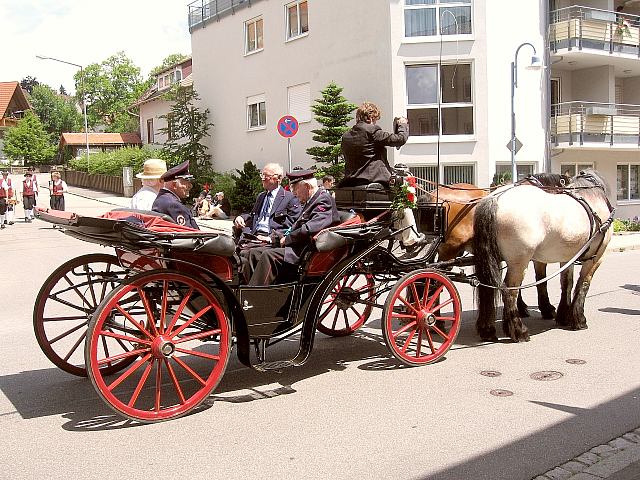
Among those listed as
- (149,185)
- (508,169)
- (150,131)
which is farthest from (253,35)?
(149,185)

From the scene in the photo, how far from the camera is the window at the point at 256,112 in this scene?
91.2ft

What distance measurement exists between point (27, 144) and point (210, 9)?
4541cm

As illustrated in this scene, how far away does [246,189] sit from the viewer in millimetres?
24797

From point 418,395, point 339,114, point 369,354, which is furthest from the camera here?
point 339,114

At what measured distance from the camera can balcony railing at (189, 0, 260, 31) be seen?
2902 cm

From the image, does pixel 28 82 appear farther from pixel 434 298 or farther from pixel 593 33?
pixel 434 298

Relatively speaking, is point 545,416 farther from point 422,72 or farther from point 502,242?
point 422,72

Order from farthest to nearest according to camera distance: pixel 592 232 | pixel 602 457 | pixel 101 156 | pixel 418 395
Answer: pixel 101 156
pixel 592 232
pixel 418 395
pixel 602 457

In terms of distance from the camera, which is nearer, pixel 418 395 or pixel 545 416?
pixel 545 416

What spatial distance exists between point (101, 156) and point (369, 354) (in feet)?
135

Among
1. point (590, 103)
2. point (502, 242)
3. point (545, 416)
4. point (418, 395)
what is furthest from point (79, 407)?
point (590, 103)

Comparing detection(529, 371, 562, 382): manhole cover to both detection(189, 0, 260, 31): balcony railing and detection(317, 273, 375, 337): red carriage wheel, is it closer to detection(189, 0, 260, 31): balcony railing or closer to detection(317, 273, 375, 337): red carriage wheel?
detection(317, 273, 375, 337): red carriage wheel

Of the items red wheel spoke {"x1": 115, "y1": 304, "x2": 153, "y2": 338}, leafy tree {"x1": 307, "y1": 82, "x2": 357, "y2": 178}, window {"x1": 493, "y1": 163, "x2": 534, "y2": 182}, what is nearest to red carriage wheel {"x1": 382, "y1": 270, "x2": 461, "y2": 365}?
red wheel spoke {"x1": 115, "y1": 304, "x2": 153, "y2": 338}

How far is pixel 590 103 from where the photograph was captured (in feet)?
78.6
